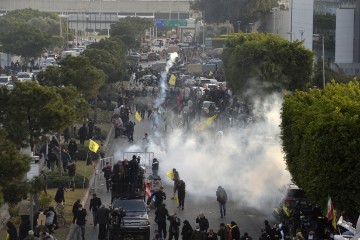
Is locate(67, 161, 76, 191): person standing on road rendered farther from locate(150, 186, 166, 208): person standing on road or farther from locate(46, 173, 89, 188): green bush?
locate(150, 186, 166, 208): person standing on road

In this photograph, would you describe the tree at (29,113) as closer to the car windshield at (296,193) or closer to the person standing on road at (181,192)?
the person standing on road at (181,192)

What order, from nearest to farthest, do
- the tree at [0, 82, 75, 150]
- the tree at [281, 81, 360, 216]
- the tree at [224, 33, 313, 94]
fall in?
1. the tree at [281, 81, 360, 216]
2. the tree at [0, 82, 75, 150]
3. the tree at [224, 33, 313, 94]

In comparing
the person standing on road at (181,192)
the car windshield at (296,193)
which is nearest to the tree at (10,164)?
the car windshield at (296,193)

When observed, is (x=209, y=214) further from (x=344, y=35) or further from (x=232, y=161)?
(x=344, y=35)

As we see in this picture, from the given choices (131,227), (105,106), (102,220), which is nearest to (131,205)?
(102,220)

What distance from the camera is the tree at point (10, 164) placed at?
2456 centimetres

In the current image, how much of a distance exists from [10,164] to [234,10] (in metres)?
98.9

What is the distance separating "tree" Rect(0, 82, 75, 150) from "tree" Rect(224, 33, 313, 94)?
27.5 m

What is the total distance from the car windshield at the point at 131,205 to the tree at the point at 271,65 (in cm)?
2919

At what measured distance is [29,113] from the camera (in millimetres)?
33000

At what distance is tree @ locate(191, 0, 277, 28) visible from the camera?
119 m

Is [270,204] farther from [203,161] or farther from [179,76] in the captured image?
[179,76]

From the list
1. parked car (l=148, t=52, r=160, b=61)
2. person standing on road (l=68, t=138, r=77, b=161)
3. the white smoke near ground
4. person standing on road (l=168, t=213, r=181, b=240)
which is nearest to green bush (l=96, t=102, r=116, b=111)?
the white smoke near ground

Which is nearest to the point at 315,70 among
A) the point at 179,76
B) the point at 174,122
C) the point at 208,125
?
the point at 174,122
